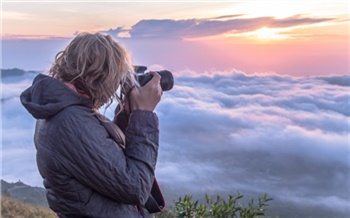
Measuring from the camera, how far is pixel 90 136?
5.04 feet

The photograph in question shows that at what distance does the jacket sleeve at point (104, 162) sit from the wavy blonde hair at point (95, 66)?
0.09 m

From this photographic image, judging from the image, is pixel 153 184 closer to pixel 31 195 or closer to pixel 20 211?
pixel 20 211

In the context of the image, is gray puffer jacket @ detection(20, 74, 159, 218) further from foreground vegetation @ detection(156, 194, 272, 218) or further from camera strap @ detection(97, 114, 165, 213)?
foreground vegetation @ detection(156, 194, 272, 218)

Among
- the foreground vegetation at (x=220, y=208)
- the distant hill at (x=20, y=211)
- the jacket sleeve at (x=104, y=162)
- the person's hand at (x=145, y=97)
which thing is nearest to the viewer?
the jacket sleeve at (x=104, y=162)

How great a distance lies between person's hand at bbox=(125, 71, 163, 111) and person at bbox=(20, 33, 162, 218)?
0.02 meters

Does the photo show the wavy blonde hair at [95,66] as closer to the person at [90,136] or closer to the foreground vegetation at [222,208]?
the person at [90,136]

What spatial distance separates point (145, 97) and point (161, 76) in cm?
19

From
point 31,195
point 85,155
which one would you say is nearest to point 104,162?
point 85,155

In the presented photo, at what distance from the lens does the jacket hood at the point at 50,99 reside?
154 centimetres

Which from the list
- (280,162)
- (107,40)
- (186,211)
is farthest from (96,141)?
(280,162)

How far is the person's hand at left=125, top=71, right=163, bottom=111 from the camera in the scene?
5.48 feet

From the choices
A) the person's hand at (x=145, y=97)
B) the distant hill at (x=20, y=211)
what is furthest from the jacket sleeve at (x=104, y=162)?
the distant hill at (x=20, y=211)

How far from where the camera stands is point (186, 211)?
9.24 feet

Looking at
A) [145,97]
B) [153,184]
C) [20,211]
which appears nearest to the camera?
[145,97]
